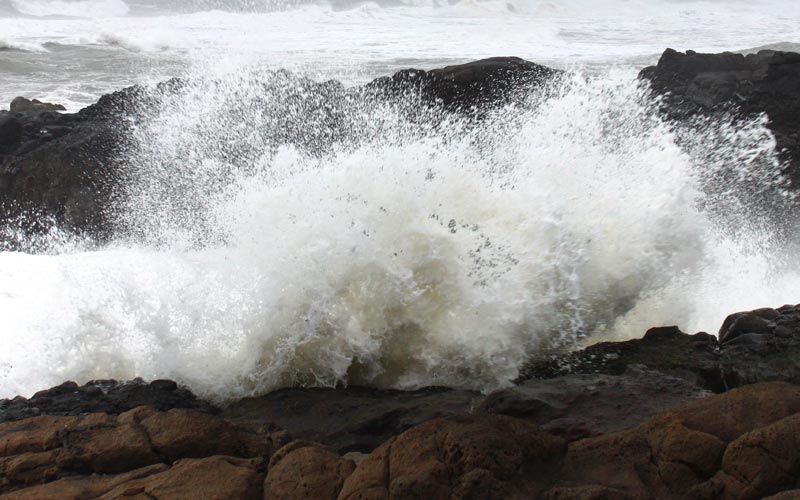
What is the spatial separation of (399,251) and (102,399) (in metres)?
1.87

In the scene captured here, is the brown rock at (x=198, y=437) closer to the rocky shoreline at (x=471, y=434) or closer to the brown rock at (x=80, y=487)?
the rocky shoreline at (x=471, y=434)

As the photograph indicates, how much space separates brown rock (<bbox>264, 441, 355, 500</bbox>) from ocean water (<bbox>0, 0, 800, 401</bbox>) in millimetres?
1203

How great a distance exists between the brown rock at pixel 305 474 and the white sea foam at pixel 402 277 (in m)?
1.21

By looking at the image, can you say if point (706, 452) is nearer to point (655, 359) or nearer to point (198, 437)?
point (655, 359)

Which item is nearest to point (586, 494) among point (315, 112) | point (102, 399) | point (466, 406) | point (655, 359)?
point (466, 406)

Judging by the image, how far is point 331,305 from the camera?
13.4 ft

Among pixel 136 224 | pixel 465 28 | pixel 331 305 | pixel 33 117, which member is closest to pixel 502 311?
pixel 331 305

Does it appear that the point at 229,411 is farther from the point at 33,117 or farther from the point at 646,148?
the point at 33,117

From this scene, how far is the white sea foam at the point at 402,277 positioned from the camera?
400 cm

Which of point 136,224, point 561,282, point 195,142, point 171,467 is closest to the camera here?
point 171,467

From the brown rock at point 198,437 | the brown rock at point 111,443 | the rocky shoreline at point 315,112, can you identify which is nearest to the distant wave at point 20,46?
the rocky shoreline at point 315,112

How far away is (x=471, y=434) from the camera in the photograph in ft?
8.27

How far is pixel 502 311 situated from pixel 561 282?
56cm

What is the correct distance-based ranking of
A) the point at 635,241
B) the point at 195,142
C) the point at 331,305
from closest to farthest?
the point at 331,305, the point at 635,241, the point at 195,142
